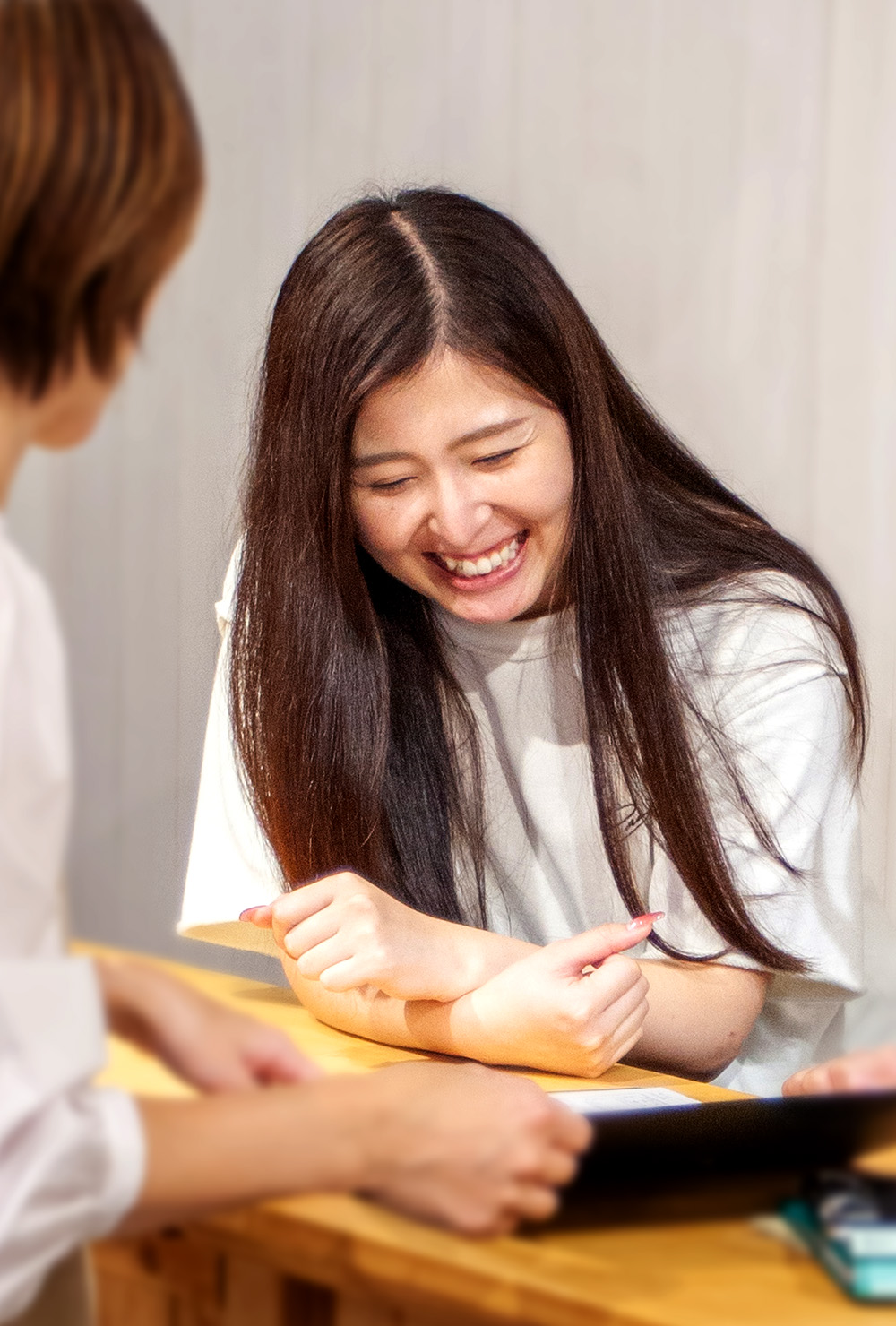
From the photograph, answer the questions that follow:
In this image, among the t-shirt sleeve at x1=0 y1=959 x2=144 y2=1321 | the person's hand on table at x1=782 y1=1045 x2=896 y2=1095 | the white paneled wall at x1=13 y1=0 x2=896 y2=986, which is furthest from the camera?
the white paneled wall at x1=13 y1=0 x2=896 y2=986

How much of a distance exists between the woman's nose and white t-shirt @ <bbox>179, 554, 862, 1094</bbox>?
12cm

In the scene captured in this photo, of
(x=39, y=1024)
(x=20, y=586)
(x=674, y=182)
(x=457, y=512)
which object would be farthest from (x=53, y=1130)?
(x=674, y=182)

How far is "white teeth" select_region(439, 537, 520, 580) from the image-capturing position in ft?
2.78

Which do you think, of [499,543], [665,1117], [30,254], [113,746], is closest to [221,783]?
[113,746]

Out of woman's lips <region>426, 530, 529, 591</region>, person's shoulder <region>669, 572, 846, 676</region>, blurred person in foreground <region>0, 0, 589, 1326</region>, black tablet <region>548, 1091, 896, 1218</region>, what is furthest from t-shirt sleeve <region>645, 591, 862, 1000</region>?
blurred person in foreground <region>0, 0, 589, 1326</region>

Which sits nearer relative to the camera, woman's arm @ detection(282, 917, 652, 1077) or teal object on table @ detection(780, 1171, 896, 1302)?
teal object on table @ detection(780, 1171, 896, 1302)

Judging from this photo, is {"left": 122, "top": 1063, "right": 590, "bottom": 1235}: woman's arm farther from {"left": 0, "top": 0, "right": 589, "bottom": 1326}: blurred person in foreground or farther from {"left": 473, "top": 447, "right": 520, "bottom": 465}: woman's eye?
{"left": 473, "top": 447, "right": 520, "bottom": 465}: woman's eye

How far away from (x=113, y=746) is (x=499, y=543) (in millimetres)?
228

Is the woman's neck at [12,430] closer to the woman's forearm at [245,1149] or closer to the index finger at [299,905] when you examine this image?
the woman's forearm at [245,1149]

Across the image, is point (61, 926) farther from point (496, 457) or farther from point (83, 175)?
point (496, 457)

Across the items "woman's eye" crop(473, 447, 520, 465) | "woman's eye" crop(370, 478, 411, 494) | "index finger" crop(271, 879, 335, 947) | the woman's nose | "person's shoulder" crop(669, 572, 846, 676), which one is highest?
"woman's eye" crop(473, 447, 520, 465)

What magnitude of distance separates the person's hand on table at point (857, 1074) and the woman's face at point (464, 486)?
32cm

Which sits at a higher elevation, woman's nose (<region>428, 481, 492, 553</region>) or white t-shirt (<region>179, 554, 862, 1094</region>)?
woman's nose (<region>428, 481, 492, 553</region>)

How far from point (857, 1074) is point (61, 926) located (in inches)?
12.9
